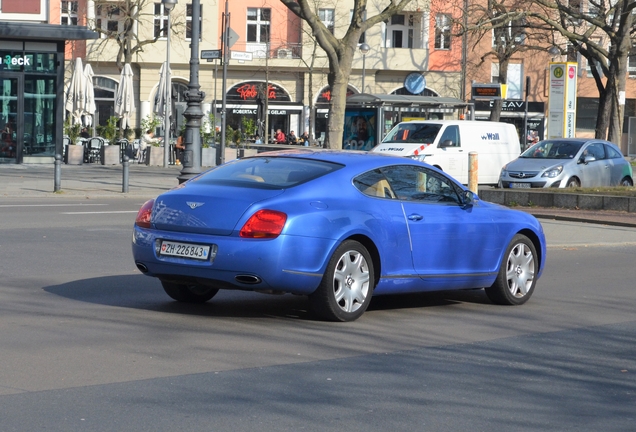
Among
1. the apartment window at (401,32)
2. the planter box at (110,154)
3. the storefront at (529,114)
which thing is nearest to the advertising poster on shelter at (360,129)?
the planter box at (110,154)

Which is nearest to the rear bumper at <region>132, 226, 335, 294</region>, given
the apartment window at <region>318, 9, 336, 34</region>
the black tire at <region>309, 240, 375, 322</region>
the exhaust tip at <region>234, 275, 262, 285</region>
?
the exhaust tip at <region>234, 275, 262, 285</region>

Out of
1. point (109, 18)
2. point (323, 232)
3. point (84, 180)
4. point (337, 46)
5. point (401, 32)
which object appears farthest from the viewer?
point (401, 32)

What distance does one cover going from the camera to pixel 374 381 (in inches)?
261

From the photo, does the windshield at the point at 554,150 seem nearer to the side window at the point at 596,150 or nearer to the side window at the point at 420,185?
the side window at the point at 596,150

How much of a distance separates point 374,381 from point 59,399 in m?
1.90

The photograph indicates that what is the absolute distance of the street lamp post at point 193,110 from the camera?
23484mm

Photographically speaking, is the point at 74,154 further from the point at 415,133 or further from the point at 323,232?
the point at 323,232

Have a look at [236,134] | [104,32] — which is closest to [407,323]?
[236,134]

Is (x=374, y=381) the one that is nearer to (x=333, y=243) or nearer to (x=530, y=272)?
(x=333, y=243)

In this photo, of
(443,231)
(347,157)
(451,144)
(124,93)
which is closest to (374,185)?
(347,157)

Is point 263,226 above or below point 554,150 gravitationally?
below

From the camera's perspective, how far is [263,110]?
58531 mm

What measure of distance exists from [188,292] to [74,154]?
2745cm

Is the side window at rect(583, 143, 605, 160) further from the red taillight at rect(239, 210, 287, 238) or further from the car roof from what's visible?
the red taillight at rect(239, 210, 287, 238)
